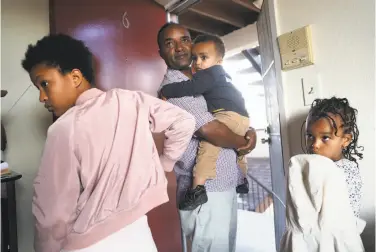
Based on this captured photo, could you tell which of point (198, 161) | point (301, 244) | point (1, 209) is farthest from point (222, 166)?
point (1, 209)

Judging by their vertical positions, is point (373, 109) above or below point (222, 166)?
above

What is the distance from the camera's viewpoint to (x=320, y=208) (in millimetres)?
434

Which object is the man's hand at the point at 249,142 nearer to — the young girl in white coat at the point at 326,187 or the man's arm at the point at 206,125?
the man's arm at the point at 206,125

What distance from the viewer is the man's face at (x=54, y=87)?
0.48 metres

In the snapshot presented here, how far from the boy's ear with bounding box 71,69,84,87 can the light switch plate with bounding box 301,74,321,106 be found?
21.8 inches

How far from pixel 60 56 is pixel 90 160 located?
0.79ft

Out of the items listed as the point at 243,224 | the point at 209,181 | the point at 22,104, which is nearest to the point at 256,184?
the point at 243,224

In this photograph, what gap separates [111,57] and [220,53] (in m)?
0.43

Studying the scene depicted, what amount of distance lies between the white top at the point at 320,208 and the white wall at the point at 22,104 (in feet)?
3.01

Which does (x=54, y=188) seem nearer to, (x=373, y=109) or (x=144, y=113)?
(x=144, y=113)

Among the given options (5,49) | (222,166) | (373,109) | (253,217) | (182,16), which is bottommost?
(253,217)

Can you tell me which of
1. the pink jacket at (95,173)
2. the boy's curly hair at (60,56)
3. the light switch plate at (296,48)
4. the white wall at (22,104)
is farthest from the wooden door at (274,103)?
the white wall at (22,104)

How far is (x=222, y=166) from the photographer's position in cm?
65

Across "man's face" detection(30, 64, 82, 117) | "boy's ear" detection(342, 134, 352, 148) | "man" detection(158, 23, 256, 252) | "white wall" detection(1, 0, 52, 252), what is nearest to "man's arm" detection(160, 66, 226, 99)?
"man" detection(158, 23, 256, 252)
